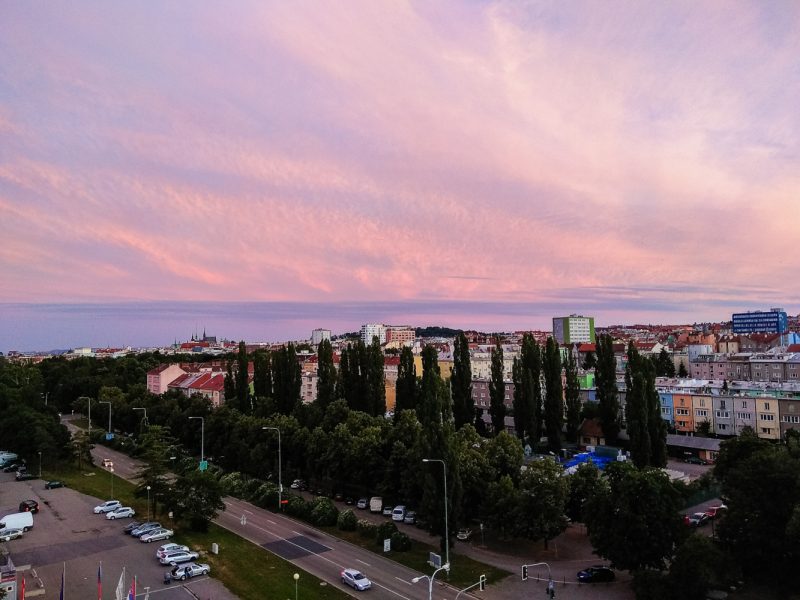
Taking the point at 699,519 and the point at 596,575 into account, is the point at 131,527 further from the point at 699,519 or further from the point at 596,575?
the point at 699,519

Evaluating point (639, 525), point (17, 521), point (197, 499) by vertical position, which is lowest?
point (17, 521)

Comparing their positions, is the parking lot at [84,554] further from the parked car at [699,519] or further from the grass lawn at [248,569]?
the parked car at [699,519]

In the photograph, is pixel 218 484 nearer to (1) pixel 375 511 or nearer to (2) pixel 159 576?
(2) pixel 159 576

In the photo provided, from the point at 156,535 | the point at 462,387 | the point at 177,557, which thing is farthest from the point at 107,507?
the point at 462,387

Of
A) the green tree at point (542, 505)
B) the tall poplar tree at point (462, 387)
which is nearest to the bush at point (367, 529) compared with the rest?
the green tree at point (542, 505)

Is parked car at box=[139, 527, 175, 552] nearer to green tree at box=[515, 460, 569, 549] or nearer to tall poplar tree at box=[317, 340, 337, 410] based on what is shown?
tall poplar tree at box=[317, 340, 337, 410]
